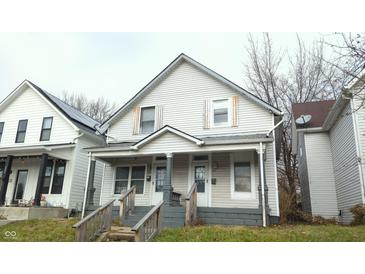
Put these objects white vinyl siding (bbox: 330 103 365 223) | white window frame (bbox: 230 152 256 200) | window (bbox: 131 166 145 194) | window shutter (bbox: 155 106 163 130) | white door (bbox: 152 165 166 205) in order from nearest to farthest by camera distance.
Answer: white vinyl siding (bbox: 330 103 365 223)
white window frame (bbox: 230 152 256 200)
white door (bbox: 152 165 166 205)
window (bbox: 131 166 145 194)
window shutter (bbox: 155 106 163 130)

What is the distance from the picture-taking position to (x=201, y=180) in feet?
36.7

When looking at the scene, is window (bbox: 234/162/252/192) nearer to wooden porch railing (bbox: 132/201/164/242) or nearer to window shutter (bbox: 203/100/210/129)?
window shutter (bbox: 203/100/210/129)

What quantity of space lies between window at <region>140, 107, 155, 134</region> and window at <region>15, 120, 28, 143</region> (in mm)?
6878

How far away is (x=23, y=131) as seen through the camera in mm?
15156

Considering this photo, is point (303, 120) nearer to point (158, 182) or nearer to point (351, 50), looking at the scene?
point (158, 182)

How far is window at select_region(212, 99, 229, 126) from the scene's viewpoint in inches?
461

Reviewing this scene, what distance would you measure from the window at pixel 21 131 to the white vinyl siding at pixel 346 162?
14.9 m

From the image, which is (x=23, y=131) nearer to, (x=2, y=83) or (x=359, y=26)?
(x=2, y=83)

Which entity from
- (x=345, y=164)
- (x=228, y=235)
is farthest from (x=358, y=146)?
(x=228, y=235)

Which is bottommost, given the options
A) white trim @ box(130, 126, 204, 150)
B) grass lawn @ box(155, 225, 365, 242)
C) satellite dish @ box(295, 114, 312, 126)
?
grass lawn @ box(155, 225, 365, 242)

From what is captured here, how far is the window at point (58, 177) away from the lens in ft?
45.1

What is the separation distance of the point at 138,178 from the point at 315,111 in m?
10.0

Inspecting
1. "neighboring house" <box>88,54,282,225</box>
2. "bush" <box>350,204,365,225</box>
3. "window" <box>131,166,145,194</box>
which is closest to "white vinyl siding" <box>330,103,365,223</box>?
"bush" <box>350,204,365,225</box>
